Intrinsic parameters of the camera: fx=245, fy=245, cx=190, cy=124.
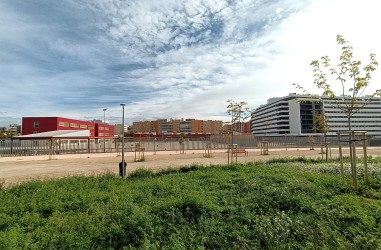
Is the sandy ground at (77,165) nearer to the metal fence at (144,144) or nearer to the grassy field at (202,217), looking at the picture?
the grassy field at (202,217)

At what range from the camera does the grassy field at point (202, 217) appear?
4527 mm

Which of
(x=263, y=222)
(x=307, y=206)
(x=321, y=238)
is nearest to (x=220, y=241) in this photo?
(x=263, y=222)

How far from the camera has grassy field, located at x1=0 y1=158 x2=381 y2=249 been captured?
4527 mm

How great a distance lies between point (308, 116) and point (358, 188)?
351ft

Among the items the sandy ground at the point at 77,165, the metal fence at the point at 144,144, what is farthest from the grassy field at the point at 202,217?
the metal fence at the point at 144,144

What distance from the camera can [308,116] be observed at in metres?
104

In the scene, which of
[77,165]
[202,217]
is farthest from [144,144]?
[202,217]

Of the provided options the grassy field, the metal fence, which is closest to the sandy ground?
the grassy field

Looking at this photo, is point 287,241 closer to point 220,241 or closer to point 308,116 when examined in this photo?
point 220,241

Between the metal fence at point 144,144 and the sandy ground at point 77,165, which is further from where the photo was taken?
the metal fence at point 144,144

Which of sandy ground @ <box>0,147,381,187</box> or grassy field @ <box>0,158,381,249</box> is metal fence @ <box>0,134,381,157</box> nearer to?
sandy ground @ <box>0,147,381,187</box>

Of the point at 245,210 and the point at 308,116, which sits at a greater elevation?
the point at 308,116

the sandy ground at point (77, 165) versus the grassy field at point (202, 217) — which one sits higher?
the grassy field at point (202, 217)

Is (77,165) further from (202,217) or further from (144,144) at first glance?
(144,144)
